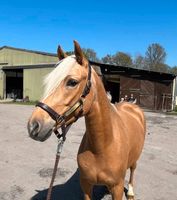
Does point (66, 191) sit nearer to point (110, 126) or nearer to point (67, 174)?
point (67, 174)

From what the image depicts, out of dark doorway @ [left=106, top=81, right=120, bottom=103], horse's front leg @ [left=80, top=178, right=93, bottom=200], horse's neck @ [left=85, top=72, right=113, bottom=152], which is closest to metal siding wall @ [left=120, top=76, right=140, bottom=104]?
dark doorway @ [left=106, top=81, right=120, bottom=103]

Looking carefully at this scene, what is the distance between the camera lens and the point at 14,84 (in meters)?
35.1

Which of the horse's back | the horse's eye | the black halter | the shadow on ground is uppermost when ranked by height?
the horse's eye

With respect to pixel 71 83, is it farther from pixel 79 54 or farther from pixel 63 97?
pixel 79 54

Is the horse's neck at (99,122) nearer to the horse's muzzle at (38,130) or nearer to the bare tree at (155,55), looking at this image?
the horse's muzzle at (38,130)

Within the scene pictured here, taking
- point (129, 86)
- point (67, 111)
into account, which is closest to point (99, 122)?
point (67, 111)

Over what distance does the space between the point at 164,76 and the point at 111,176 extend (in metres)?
23.2

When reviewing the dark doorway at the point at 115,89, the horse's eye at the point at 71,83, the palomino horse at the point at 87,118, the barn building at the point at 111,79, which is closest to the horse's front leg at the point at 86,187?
the palomino horse at the point at 87,118

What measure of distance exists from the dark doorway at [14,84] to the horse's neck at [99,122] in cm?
2835

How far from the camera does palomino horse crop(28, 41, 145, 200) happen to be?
2.18 m

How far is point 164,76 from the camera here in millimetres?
24984

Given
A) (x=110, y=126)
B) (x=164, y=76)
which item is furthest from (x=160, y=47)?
(x=110, y=126)

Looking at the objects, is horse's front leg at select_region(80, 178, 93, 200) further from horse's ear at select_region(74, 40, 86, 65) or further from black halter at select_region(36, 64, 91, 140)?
horse's ear at select_region(74, 40, 86, 65)

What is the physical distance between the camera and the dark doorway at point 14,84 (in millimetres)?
31900
